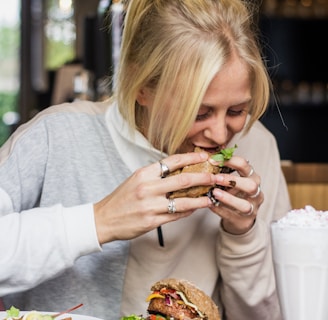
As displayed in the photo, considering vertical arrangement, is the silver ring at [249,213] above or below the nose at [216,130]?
below

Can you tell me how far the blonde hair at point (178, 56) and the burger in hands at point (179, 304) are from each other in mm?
432

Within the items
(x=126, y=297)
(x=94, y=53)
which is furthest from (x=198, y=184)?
(x=94, y=53)

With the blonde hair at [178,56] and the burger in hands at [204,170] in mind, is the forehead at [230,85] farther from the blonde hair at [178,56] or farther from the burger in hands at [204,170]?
the burger in hands at [204,170]

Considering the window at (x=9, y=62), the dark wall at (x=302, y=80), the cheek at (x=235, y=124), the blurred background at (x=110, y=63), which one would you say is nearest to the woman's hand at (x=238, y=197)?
the cheek at (x=235, y=124)

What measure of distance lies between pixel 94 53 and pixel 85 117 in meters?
4.07

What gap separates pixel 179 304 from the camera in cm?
120

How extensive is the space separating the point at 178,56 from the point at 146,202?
1.10 ft

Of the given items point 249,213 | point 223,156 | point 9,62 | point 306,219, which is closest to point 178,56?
point 223,156

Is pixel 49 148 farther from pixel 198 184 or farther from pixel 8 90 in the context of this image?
pixel 8 90

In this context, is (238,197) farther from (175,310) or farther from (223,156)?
(175,310)

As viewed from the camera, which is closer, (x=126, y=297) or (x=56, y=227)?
(x=56, y=227)

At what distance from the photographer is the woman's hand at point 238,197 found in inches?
58.1

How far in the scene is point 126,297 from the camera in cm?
180

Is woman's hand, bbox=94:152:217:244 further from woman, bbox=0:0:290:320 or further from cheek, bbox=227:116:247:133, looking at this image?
cheek, bbox=227:116:247:133
